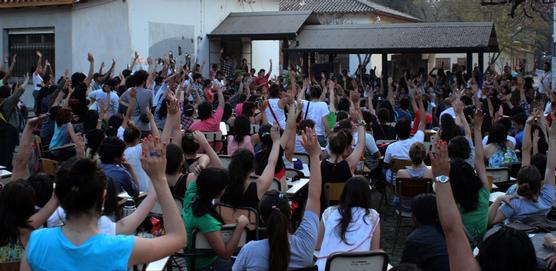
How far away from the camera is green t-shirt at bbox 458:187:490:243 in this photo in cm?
649

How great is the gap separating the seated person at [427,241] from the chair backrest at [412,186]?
9.81 feet

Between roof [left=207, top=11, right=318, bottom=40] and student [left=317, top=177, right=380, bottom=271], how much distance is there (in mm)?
20828

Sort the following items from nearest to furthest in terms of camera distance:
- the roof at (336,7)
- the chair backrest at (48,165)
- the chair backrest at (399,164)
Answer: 1. the chair backrest at (48,165)
2. the chair backrest at (399,164)
3. the roof at (336,7)

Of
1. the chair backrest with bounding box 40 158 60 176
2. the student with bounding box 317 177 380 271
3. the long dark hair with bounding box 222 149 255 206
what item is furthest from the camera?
the chair backrest with bounding box 40 158 60 176

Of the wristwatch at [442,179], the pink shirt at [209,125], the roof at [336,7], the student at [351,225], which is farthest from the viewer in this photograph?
the roof at [336,7]

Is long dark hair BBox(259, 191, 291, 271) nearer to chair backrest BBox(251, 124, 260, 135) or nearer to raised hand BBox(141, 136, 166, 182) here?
raised hand BBox(141, 136, 166, 182)

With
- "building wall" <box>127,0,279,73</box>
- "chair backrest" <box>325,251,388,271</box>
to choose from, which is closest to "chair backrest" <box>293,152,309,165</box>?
"chair backrest" <box>325,251,388,271</box>

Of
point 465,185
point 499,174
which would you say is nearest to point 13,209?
point 465,185

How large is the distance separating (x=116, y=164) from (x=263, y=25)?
21274 mm

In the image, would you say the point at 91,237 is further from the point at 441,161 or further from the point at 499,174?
the point at 499,174

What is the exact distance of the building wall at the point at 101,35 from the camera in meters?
24.1

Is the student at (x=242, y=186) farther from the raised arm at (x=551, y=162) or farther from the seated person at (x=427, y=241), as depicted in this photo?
the raised arm at (x=551, y=162)

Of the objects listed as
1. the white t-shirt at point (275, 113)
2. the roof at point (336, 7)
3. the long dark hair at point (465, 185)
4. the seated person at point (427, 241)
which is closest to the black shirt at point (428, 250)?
the seated person at point (427, 241)

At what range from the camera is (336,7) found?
159 ft
